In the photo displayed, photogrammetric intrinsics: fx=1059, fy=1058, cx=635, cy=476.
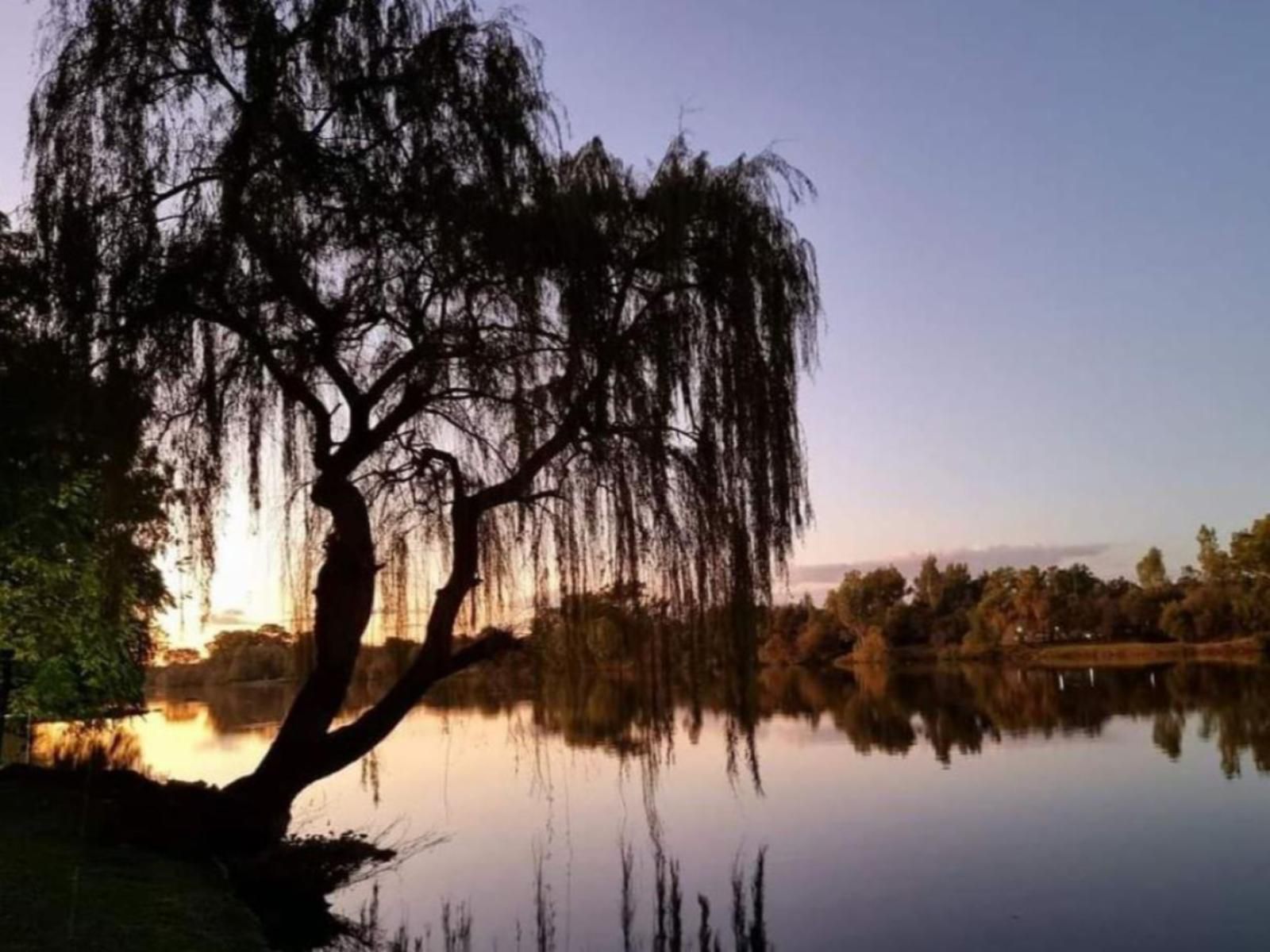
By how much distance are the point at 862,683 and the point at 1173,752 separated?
104 feet

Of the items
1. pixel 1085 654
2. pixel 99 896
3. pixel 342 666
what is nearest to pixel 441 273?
pixel 342 666

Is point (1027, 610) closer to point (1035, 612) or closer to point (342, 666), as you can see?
point (1035, 612)

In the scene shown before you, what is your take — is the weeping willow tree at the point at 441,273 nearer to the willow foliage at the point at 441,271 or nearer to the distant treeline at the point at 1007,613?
the willow foliage at the point at 441,271

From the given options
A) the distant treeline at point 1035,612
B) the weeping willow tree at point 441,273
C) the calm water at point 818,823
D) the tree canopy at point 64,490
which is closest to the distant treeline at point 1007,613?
the distant treeline at point 1035,612

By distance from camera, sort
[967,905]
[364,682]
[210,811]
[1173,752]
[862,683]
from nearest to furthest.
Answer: [210,811], [364,682], [967,905], [1173,752], [862,683]

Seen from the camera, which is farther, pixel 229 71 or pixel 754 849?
pixel 754 849

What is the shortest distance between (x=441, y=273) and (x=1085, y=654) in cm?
7086

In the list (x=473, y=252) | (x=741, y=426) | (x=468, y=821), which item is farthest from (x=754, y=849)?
(x=473, y=252)

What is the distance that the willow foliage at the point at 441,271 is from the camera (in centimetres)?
680

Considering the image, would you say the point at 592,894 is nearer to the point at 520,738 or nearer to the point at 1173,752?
the point at 520,738

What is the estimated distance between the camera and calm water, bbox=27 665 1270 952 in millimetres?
9750

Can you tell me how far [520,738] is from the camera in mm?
8070

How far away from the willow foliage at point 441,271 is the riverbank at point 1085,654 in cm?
5893

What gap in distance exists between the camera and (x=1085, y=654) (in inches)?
2741
